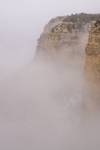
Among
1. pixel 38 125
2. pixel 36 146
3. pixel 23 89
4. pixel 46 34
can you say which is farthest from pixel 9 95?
pixel 36 146

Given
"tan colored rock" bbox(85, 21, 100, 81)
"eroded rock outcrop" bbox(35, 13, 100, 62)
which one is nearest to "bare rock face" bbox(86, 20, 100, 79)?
"tan colored rock" bbox(85, 21, 100, 81)

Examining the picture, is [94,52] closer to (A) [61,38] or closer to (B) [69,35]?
(B) [69,35]

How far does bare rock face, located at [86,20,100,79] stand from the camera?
40938 mm

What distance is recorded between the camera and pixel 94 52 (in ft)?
135

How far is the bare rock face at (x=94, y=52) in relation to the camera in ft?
134

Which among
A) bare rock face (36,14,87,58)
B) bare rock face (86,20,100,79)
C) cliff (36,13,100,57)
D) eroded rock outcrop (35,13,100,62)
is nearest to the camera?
bare rock face (86,20,100,79)

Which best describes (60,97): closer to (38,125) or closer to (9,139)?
(38,125)

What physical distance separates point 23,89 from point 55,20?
28.4ft

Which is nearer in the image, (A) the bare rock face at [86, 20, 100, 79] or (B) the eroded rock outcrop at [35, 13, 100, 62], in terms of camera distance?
(A) the bare rock face at [86, 20, 100, 79]

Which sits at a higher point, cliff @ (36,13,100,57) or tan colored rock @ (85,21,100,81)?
tan colored rock @ (85,21,100,81)

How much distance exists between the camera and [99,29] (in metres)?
41.0

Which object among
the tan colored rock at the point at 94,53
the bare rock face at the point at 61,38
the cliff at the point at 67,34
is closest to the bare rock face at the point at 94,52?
the tan colored rock at the point at 94,53

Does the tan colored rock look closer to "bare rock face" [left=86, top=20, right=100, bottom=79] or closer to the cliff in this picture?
"bare rock face" [left=86, top=20, right=100, bottom=79]

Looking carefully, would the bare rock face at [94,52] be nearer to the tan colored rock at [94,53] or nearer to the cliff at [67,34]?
the tan colored rock at [94,53]
